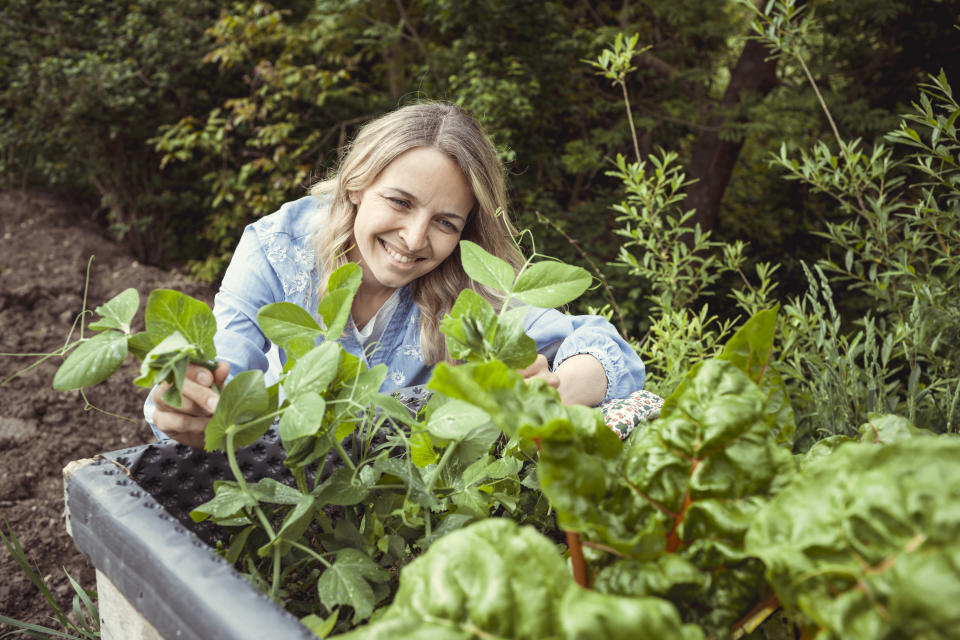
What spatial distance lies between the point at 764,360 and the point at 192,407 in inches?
23.9

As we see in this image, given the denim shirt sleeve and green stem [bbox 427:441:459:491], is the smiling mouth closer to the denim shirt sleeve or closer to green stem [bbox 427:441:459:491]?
the denim shirt sleeve

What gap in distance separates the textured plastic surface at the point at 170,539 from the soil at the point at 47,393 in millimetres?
804

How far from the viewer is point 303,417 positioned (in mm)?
566

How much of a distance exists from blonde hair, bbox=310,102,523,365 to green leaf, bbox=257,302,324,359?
1.00 m

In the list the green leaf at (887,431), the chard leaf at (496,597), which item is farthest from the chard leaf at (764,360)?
the chard leaf at (496,597)

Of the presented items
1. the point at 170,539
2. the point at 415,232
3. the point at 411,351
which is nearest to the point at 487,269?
the point at 170,539

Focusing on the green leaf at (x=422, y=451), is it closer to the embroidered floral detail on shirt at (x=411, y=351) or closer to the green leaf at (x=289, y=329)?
the green leaf at (x=289, y=329)

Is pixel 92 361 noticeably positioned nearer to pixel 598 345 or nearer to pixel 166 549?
pixel 166 549

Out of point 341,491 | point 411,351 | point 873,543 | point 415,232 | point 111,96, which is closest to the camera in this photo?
point 873,543

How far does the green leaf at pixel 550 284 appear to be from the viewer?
681 millimetres

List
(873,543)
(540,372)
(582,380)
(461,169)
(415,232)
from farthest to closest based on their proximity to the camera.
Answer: (461,169), (415,232), (582,380), (540,372), (873,543)

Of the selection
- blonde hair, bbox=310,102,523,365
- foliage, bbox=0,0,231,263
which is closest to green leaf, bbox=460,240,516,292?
blonde hair, bbox=310,102,523,365

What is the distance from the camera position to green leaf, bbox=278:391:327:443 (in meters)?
0.56

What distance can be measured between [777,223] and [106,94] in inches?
196
